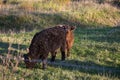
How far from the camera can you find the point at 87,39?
18906mm

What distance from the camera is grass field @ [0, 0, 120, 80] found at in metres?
11.8

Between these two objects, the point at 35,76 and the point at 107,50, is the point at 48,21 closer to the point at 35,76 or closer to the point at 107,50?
the point at 107,50

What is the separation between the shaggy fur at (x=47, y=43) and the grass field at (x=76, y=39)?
1.03ft

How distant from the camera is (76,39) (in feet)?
61.6

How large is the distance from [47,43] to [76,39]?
599 centimetres

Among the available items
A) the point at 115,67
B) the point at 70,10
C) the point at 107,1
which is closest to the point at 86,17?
the point at 70,10

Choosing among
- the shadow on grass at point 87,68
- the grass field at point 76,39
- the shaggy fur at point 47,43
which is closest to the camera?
the grass field at point 76,39

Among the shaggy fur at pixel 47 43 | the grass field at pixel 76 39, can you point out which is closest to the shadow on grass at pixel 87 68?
the grass field at pixel 76 39

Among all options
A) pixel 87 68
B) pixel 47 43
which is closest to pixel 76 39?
pixel 87 68

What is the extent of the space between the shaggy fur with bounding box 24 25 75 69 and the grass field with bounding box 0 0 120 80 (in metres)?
0.31

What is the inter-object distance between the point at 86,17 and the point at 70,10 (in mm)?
1717

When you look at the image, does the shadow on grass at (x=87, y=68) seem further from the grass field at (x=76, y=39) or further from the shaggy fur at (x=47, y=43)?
the shaggy fur at (x=47, y=43)

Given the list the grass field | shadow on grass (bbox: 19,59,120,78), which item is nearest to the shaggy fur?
the grass field

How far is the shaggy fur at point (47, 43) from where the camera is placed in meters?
12.3
